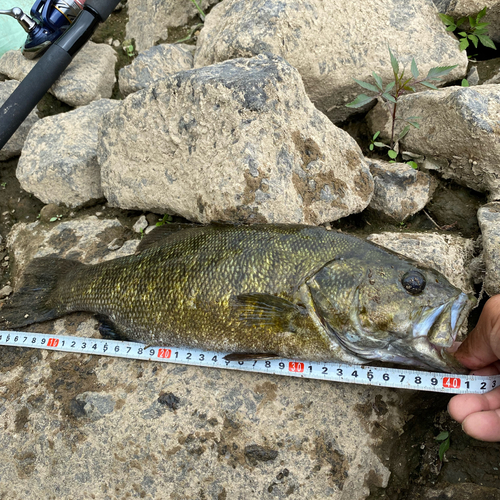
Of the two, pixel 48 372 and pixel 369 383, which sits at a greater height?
pixel 48 372

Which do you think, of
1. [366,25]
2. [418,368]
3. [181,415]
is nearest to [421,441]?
[418,368]

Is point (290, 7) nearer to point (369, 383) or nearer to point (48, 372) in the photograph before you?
point (369, 383)

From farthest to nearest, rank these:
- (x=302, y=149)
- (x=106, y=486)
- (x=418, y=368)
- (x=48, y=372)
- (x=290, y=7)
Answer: (x=290, y=7), (x=302, y=149), (x=48, y=372), (x=418, y=368), (x=106, y=486)

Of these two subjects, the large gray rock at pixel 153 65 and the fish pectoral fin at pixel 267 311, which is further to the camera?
the large gray rock at pixel 153 65

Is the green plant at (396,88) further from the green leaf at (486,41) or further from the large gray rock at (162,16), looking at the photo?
the large gray rock at (162,16)

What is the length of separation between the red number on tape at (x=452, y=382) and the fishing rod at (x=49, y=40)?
4.85 meters

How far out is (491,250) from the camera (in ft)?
10.2

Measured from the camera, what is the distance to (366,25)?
4066 mm

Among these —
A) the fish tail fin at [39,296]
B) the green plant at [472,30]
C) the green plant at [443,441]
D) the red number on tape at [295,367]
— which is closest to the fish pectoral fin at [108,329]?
the fish tail fin at [39,296]

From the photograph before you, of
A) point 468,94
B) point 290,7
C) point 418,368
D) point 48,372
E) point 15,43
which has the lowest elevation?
point 418,368

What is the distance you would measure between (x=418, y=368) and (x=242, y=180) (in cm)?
194

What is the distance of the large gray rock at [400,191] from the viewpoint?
369 centimetres

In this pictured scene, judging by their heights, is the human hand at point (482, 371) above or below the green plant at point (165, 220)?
below

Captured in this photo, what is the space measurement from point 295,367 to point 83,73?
175 inches
